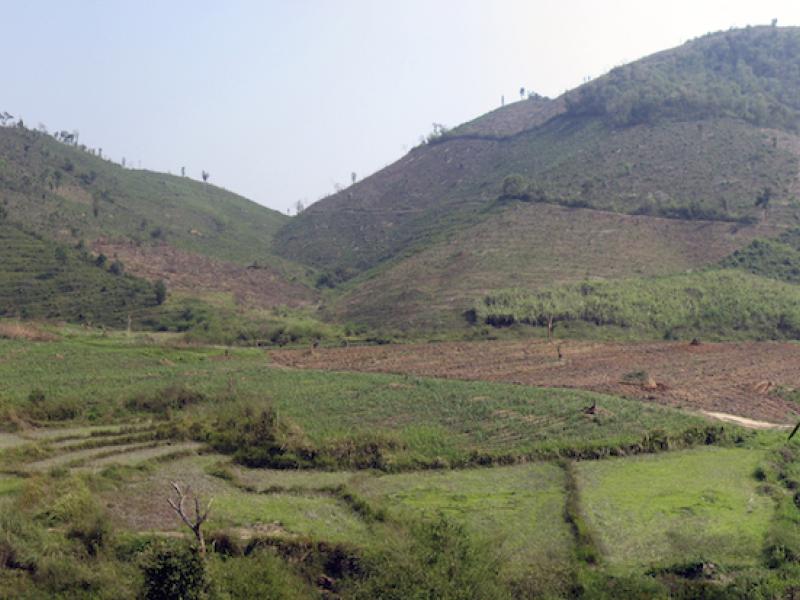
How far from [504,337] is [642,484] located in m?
25.2

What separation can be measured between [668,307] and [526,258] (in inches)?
535

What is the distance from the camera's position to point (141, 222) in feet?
259

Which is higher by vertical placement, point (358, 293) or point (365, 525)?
point (358, 293)

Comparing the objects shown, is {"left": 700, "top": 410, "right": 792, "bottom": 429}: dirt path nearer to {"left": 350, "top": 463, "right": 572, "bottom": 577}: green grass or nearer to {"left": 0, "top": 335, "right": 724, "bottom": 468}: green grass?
{"left": 0, "top": 335, "right": 724, "bottom": 468}: green grass

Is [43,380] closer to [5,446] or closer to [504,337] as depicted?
[5,446]

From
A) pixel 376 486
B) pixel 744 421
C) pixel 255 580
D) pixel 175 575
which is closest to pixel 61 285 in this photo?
pixel 376 486

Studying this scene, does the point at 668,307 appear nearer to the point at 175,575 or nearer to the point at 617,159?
the point at 617,159

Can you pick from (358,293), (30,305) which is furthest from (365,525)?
(358,293)

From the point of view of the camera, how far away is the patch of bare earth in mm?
63375

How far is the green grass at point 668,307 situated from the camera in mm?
50272

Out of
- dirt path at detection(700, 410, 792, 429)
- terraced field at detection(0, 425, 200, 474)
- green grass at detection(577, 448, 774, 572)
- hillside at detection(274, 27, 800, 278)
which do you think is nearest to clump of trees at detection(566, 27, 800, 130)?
hillside at detection(274, 27, 800, 278)

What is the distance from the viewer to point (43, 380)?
110ft

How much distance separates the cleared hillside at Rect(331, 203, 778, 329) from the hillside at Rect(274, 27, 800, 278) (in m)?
2.80

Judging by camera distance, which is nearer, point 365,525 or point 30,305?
point 365,525
